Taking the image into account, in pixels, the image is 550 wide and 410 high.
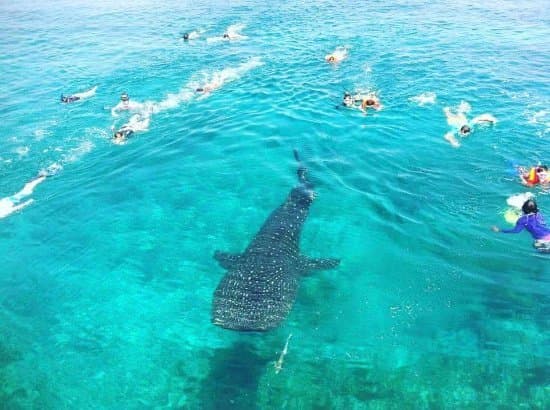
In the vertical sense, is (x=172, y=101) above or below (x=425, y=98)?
below

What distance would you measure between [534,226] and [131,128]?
20875 millimetres

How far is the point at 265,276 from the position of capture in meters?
14.5

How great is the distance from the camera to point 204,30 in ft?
145

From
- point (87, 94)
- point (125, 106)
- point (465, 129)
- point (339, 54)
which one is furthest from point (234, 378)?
point (339, 54)

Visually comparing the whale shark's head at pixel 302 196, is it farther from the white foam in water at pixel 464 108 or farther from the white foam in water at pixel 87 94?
the white foam in water at pixel 87 94

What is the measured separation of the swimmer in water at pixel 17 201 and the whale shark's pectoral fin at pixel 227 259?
10.4 meters

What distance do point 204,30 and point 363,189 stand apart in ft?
100.0

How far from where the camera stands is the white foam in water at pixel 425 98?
2762cm

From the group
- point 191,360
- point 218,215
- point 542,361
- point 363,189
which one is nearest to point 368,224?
point 363,189

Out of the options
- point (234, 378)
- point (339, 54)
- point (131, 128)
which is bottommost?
point (234, 378)

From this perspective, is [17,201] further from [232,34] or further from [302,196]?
[232,34]

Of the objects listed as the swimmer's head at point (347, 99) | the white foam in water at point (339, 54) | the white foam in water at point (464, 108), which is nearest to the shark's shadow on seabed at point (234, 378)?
the swimmer's head at point (347, 99)

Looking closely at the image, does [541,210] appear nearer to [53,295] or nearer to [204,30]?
[53,295]

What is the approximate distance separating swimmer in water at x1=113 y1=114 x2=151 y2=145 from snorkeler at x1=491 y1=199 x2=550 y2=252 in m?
19.8
